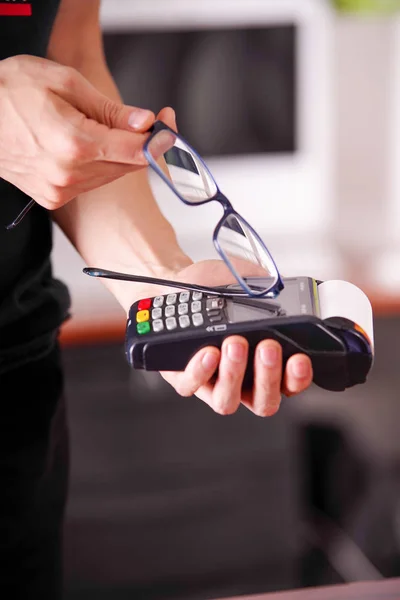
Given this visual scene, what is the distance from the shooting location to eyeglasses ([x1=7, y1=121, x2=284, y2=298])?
530mm

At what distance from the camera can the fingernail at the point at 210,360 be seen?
1.83ft

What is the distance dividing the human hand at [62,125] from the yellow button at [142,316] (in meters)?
0.12

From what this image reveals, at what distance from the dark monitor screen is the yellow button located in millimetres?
1052

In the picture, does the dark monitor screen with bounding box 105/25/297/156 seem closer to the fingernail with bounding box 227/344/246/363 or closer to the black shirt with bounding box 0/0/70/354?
the black shirt with bounding box 0/0/70/354

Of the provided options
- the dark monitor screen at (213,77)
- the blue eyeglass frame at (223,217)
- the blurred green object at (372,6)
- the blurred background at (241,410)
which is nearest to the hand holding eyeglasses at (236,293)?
the blue eyeglass frame at (223,217)

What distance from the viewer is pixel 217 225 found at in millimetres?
587

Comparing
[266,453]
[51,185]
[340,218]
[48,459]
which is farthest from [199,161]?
[340,218]

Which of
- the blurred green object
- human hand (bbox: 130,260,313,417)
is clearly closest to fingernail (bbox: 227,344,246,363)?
human hand (bbox: 130,260,313,417)

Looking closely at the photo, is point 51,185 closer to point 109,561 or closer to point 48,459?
point 48,459

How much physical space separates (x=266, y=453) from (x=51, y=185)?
1101 mm

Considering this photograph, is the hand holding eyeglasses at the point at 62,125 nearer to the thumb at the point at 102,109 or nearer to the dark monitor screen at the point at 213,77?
the thumb at the point at 102,109

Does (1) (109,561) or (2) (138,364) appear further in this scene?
(1) (109,561)

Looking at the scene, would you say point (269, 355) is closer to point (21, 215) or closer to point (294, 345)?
point (294, 345)

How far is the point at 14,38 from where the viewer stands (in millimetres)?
595
